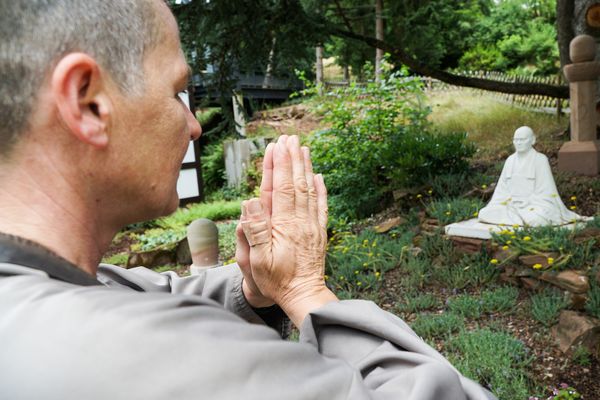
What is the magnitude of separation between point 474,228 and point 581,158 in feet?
8.46

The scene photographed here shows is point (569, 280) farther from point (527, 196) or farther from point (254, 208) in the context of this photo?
point (254, 208)

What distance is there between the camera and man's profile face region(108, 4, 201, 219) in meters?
0.76

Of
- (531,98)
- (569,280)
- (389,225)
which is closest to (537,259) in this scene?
(569,280)

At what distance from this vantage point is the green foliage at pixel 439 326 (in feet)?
12.0

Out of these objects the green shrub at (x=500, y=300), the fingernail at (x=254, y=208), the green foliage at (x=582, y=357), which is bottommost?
the green foliage at (x=582, y=357)

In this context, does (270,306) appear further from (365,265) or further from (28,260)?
(365,265)

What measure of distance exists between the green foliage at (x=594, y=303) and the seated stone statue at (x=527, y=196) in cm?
→ 121

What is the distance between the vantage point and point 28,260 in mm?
622

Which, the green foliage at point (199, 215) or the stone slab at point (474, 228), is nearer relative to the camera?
the stone slab at point (474, 228)

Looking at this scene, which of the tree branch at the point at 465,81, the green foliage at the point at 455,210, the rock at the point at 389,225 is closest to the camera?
the green foliage at the point at 455,210

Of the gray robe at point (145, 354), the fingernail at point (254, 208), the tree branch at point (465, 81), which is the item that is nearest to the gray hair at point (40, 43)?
the gray robe at point (145, 354)

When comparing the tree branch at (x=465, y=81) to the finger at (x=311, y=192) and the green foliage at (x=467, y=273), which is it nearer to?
the green foliage at (x=467, y=273)

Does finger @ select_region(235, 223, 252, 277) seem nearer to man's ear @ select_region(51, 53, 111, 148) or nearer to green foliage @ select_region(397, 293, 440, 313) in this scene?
man's ear @ select_region(51, 53, 111, 148)

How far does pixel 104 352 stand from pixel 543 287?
4.05 meters
